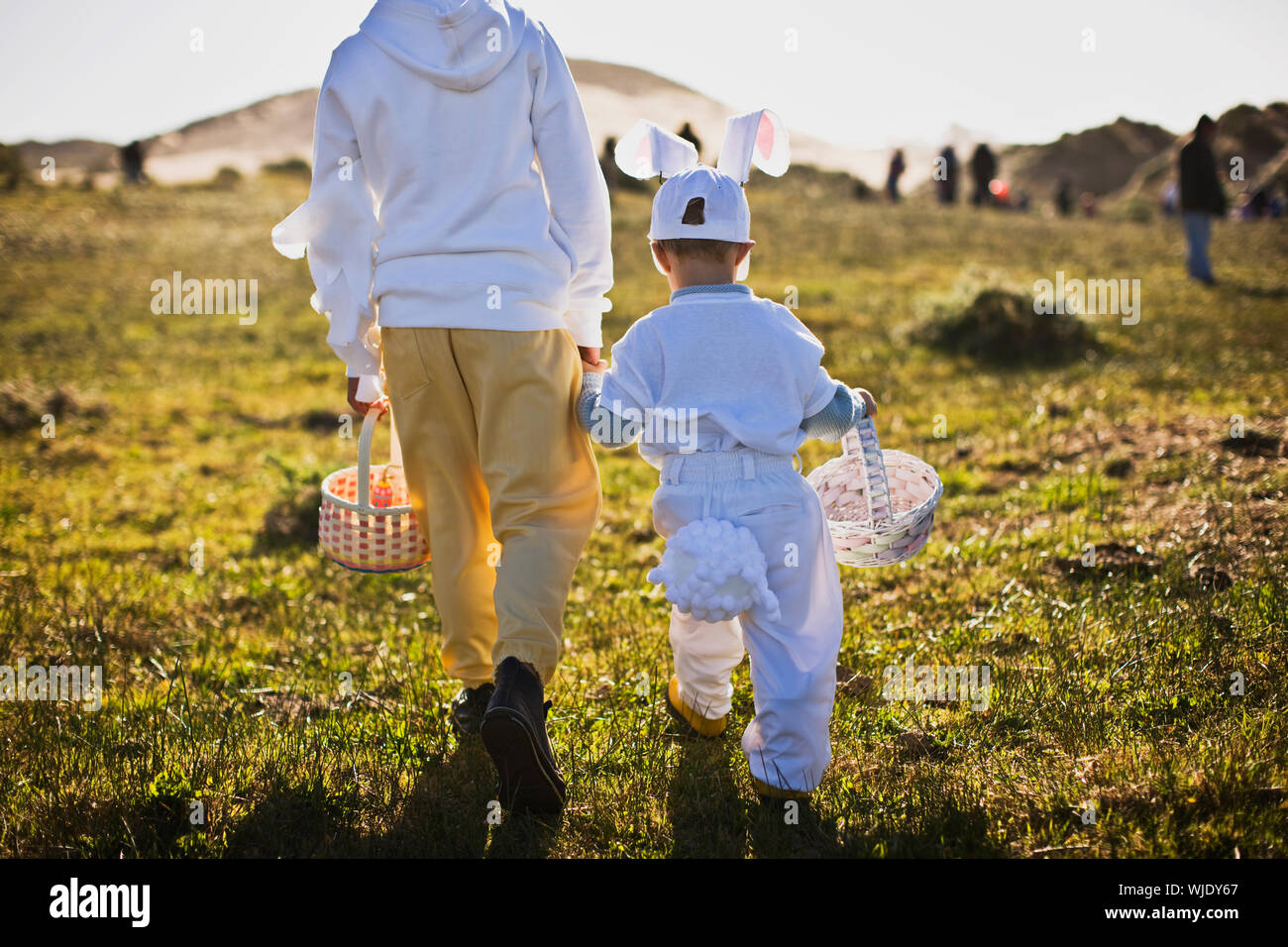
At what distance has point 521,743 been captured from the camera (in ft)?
9.49

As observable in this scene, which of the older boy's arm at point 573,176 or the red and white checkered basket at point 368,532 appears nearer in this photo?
the older boy's arm at point 573,176

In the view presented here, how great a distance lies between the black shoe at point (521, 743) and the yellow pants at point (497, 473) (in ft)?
0.34

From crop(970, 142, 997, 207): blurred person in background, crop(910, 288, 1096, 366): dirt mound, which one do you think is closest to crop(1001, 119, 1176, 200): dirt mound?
crop(970, 142, 997, 207): blurred person in background

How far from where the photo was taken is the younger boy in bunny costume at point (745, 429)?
10.0 ft

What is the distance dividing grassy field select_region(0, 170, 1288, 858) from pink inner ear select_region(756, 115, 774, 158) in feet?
6.62

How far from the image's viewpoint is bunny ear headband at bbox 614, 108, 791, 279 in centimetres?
310

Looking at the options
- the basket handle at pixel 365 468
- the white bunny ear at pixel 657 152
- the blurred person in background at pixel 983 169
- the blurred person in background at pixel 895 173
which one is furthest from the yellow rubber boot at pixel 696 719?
the blurred person in background at pixel 983 169

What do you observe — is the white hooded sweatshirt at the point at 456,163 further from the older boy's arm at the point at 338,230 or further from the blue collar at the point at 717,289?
the blue collar at the point at 717,289

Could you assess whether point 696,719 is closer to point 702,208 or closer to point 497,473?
point 497,473

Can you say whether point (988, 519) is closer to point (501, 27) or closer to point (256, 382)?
point (501, 27)

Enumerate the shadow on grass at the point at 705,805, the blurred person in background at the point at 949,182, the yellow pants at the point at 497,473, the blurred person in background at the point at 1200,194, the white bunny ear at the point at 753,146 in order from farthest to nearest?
the blurred person in background at the point at 949,182, the blurred person in background at the point at 1200,194, the white bunny ear at the point at 753,146, the yellow pants at the point at 497,473, the shadow on grass at the point at 705,805

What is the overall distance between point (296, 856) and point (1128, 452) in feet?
17.5
